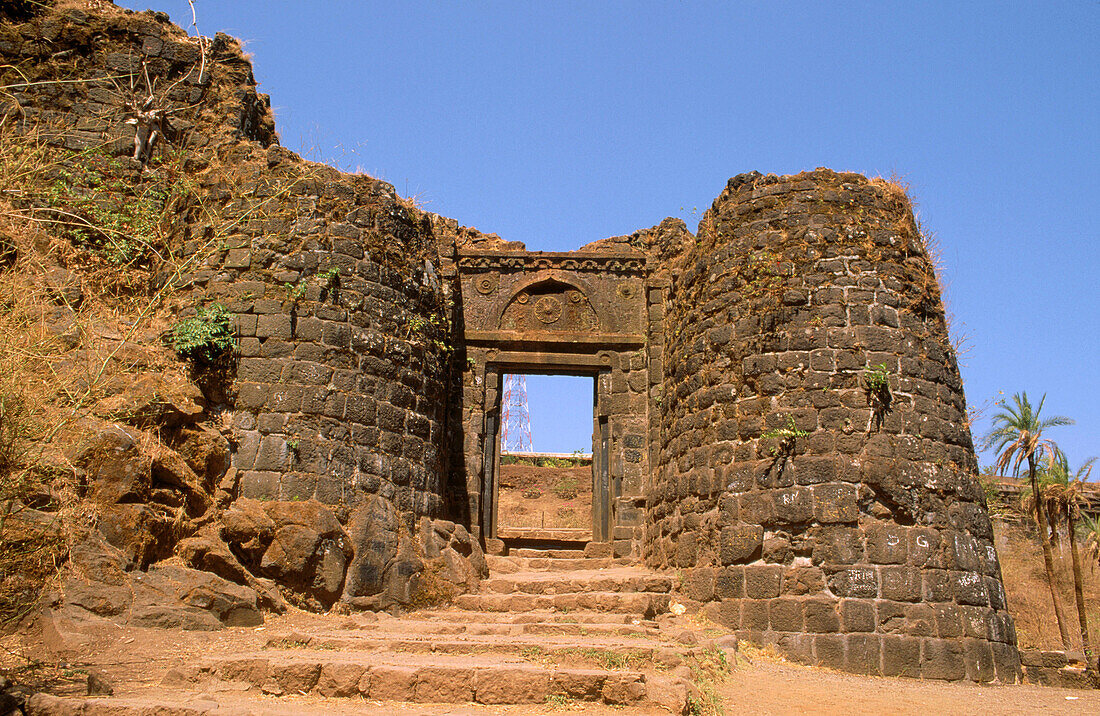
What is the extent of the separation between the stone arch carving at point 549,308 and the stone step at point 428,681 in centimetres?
802

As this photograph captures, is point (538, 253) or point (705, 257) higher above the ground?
point (538, 253)

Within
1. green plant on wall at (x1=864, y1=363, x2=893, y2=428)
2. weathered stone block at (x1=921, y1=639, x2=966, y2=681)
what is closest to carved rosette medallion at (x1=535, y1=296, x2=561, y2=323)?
green plant on wall at (x1=864, y1=363, x2=893, y2=428)

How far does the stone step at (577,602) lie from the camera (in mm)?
8164

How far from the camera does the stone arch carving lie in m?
13.0

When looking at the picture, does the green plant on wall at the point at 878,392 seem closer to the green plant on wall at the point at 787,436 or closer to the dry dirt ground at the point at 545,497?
the green plant on wall at the point at 787,436

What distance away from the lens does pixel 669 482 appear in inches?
386

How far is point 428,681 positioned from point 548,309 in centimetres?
848

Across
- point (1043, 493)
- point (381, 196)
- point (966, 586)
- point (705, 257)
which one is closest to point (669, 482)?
point (705, 257)

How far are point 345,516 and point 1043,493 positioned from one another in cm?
1845

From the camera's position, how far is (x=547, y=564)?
11008 mm

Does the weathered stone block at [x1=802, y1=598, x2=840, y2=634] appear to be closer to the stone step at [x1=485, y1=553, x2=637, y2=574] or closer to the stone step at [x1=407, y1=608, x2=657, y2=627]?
the stone step at [x1=407, y1=608, x2=657, y2=627]

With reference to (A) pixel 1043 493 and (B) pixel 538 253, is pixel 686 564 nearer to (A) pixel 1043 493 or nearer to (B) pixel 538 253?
(B) pixel 538 253

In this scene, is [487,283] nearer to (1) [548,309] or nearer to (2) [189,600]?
(1) [548,309]

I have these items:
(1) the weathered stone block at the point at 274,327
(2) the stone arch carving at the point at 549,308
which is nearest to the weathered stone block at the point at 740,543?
(1) the weathered stone block at the point at 274,327
